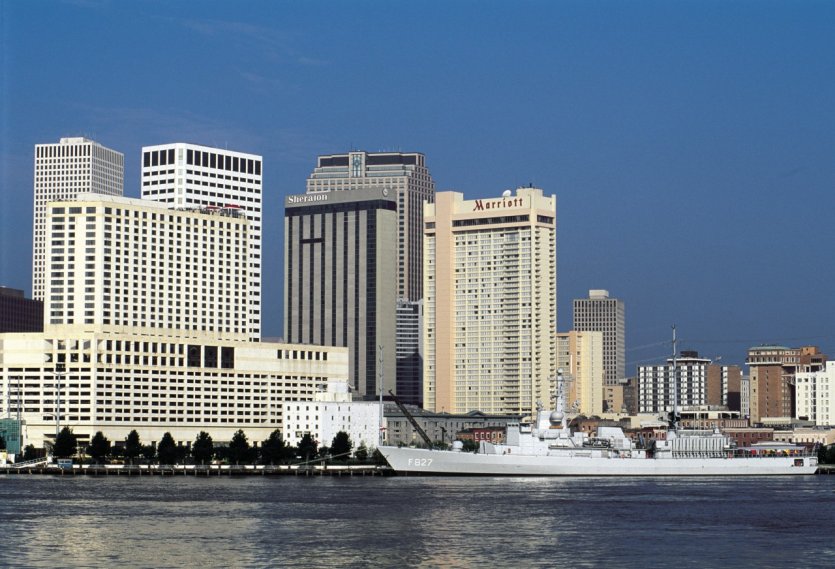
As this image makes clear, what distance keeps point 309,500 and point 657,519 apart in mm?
40035

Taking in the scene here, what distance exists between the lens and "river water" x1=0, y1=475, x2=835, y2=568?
95.7m

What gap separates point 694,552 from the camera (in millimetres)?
99750

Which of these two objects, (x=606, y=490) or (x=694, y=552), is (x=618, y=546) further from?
(x=606, y=490)

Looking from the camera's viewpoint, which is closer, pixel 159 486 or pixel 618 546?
pixel 618 546

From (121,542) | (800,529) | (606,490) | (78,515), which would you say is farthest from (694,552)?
(606,490)

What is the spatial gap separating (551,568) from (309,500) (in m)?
63.7

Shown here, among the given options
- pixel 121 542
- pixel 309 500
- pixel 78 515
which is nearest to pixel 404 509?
pixel 309 500

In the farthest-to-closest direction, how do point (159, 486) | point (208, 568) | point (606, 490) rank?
point (159, 486) → point (606, 490) → point (208, 568)

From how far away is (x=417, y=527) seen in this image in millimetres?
116438

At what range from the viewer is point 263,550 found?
99312mm

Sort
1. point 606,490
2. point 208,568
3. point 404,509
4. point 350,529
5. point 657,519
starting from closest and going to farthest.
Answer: point 208,568 < point 350,529 < point 657,519 < point 404,509 < point 606,490

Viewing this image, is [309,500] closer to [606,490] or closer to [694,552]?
[606,490]

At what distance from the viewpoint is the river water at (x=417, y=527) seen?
95.7 meters

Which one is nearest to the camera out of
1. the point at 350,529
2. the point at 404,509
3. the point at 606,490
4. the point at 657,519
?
the point at 350,529
